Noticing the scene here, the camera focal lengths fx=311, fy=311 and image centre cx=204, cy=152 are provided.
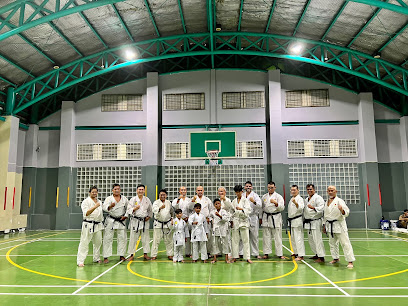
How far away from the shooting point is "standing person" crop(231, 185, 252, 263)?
8.13 metres

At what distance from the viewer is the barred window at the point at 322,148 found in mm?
16688

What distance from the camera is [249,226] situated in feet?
27.9

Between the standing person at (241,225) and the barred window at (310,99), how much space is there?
10411 mm

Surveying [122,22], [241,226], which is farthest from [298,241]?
[122,22]

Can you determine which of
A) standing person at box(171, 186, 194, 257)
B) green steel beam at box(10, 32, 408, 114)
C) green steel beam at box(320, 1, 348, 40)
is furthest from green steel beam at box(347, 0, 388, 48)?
standing person at box(171, 186, 194, 257)

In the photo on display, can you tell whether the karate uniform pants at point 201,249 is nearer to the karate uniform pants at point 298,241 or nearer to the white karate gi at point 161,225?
the white karate gi at point 161,225

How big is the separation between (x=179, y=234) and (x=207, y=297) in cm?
309

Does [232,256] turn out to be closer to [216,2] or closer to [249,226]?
[249,226]

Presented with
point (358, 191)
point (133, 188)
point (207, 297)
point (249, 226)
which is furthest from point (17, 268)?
point (358, 191)

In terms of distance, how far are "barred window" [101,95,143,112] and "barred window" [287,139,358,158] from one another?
28.6 feet

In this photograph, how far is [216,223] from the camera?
326 inches

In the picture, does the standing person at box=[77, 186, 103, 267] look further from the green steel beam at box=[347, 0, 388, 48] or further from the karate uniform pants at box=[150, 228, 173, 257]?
the green steel beam at box=[347, 0, 388, 48]

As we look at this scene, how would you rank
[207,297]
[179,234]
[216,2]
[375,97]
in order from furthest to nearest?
1. [375,97]
2. [216,2]
3. [179,234]
4. [207,297]

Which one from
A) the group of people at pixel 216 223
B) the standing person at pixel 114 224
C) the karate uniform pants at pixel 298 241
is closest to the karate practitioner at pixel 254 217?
the group of people at pixel 216 223
